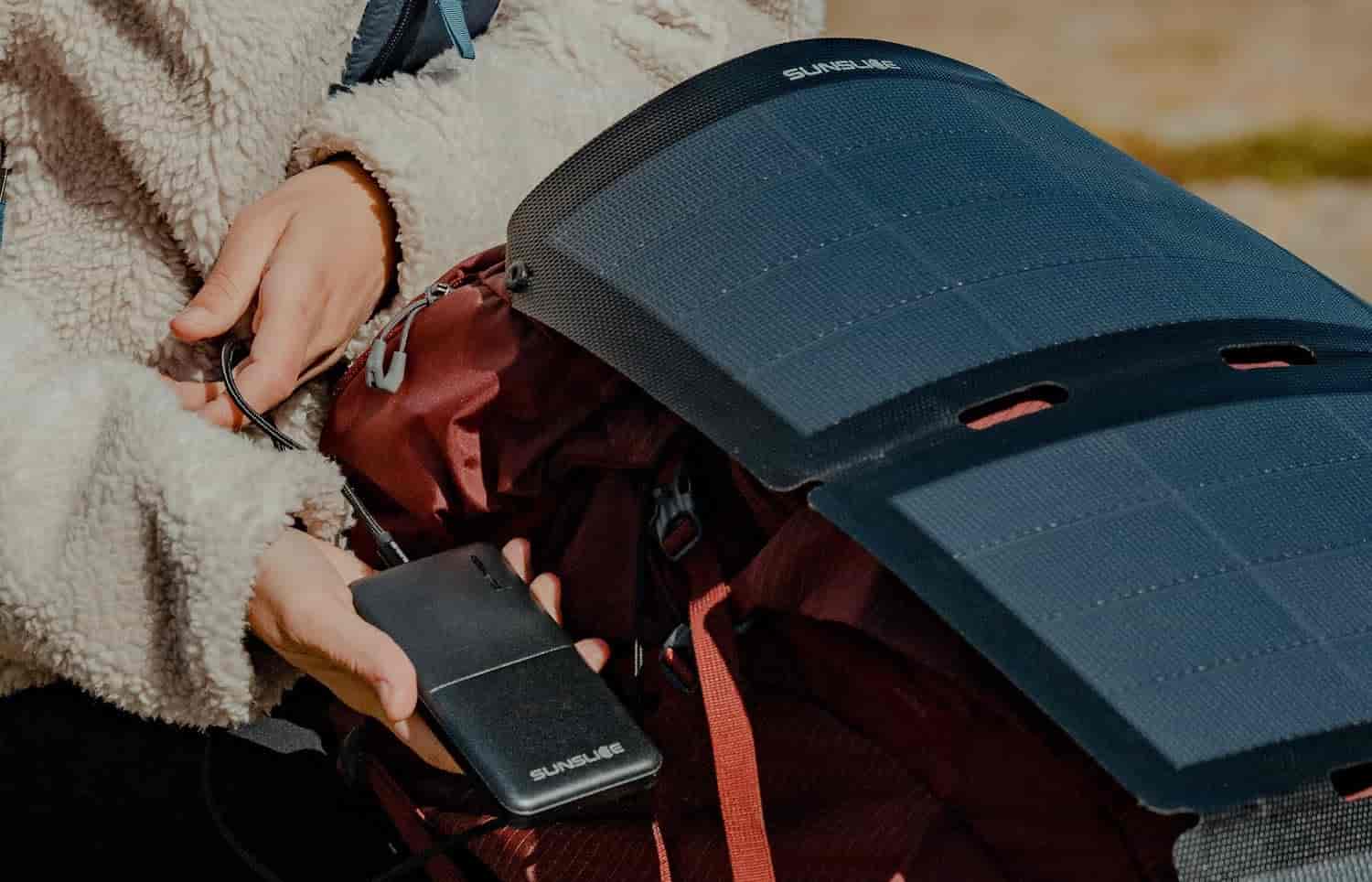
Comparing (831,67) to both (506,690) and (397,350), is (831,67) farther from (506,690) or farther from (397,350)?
(506,690)

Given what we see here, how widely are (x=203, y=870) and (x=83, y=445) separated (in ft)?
0.94

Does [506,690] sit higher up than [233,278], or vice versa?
[233,278]

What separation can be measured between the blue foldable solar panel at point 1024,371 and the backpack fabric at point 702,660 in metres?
0.05

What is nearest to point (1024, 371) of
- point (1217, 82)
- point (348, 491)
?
point (348, 491)

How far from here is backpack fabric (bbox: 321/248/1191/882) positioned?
679 mm

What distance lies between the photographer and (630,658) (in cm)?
83

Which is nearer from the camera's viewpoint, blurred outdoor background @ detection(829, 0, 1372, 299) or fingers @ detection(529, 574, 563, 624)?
fingers @ detection(529, 574, 563, 624)

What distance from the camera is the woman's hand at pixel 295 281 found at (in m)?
0.91

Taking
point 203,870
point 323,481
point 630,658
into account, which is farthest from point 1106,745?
point 203,870

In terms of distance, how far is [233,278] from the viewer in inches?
36.7

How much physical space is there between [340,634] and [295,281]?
259 mm

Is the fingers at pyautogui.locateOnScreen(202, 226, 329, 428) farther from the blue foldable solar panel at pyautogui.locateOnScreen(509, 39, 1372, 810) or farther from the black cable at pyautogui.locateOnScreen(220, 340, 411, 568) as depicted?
the blue foldable solar panel at pyautogui.locateOnScreen(509, 39, 1372, 810)

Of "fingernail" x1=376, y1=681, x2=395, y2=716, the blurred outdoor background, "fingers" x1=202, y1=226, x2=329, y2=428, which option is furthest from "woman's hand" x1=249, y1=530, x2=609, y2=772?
the blurred outdoor background

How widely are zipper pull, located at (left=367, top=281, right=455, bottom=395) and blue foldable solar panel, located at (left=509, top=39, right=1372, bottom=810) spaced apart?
0.09 meters
